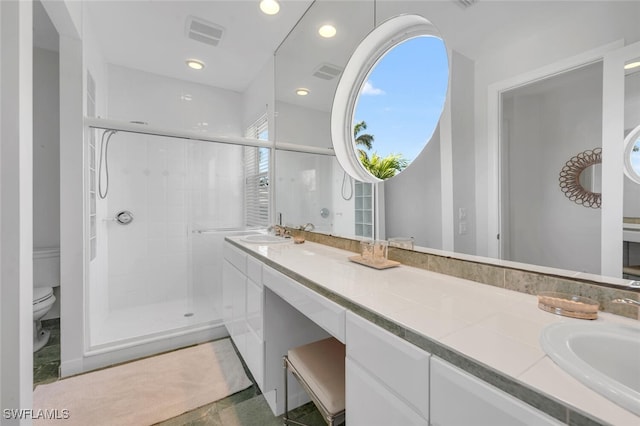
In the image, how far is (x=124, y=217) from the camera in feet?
8.95

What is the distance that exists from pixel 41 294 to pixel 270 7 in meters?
2.73

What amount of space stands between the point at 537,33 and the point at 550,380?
0.98 meters

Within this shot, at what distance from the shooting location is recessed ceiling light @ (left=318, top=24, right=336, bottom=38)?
1.87 metres

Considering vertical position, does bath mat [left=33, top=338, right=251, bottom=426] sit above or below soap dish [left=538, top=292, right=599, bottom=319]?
below

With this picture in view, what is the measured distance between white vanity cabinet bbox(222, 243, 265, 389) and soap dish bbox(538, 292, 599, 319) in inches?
45.5

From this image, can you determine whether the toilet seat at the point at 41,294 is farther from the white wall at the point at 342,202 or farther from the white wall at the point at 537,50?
the white wall at the point at 537,50

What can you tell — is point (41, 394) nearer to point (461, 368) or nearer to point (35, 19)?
point (461, 368)

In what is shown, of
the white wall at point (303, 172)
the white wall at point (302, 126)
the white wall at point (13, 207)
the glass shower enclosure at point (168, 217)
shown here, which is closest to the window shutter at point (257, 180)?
the glass shower enclosure at point (168, 217)

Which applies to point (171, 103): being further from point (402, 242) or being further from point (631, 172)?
point (631, 172)

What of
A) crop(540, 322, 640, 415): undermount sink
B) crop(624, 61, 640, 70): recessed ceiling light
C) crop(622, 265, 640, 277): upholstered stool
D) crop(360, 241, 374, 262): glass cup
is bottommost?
crop(540, 322, 640, 415): undermount sink

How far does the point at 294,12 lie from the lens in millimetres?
2051

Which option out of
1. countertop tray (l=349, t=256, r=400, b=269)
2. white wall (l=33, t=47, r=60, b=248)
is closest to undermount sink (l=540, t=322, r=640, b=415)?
countertop tray (l=349, t=256, r=400, b=269)

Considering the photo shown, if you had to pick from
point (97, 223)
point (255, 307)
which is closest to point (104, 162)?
point (97, 223)

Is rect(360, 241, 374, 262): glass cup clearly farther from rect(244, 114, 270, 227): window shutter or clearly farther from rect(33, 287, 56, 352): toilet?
rect(33, 287, 56, 352): toilet
